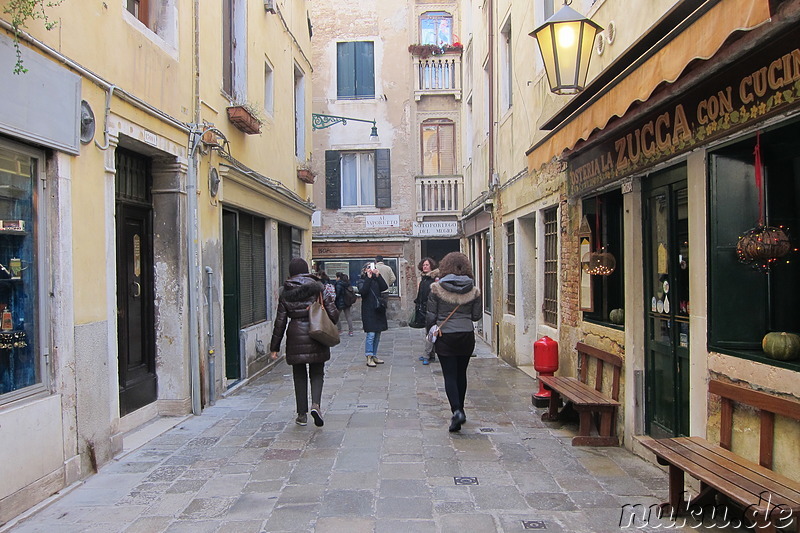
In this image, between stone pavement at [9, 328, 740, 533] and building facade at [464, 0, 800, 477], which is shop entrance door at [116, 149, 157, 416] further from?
building facade at [464, 0, 800, 477]

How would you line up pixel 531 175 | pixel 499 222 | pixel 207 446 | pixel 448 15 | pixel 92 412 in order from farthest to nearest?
pixel 448 15, pixel 499 222, pixel 531 175, pixel 207 446, pixel 92 412

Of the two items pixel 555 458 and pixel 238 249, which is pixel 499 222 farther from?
pixel 555 458

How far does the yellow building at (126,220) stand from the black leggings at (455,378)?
2868 millimetres

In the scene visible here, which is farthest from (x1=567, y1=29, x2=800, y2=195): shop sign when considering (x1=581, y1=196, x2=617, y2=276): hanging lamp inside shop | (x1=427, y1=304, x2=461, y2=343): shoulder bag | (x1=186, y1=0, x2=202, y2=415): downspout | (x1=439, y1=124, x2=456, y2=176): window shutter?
(x1=439, y1=124, x2=456, y2=176): window shutter

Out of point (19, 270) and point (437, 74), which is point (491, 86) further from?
point (19, 270)

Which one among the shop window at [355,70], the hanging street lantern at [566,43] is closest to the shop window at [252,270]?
the hanging street lantern at [566,43]

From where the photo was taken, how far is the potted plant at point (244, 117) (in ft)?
27.8

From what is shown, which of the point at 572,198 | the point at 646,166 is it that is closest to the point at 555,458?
the point at 646,166

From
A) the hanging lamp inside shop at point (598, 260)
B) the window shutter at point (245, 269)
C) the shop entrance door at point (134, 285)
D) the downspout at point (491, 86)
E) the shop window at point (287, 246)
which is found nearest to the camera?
the hanging lamp inside shop at point (598, 260)

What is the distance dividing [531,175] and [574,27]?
3.66 meters

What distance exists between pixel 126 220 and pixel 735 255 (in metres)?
5.56

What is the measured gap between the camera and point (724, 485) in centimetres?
336

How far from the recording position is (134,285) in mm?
6664

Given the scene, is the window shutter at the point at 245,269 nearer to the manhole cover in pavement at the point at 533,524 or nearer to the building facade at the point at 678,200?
the building facade at the point at 678,200
